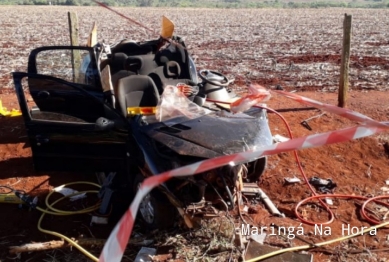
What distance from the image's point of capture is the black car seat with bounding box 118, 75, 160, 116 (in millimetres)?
6211

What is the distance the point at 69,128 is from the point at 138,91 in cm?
102

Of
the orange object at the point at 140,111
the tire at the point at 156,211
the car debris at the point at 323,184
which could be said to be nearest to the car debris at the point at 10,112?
the orange object at the point at 140,111

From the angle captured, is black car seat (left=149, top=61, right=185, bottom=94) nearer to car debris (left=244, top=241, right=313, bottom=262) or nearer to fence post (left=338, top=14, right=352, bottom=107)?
car debris (left=244, top=241, right=313, bottom=262)

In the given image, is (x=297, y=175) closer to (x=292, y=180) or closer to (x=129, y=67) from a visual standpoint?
(x=292, y=180)

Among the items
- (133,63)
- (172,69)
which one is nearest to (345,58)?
(172,69)

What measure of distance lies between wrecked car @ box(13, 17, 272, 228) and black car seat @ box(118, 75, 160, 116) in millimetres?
12

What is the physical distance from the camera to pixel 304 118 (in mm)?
8961

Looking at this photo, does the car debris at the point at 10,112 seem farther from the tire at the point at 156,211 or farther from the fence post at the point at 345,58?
the fence post at the point at 345,58

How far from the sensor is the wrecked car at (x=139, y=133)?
16.0 feet

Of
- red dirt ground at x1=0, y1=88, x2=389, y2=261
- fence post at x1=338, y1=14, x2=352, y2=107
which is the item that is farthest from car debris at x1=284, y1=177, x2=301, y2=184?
fence post at x1=338, y1=14, x2=352, y2=107

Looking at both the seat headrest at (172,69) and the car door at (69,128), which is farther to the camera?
the seat headrest at (172,69)

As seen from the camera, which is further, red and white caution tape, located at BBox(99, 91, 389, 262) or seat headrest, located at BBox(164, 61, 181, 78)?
seat headrest, located at BBox(164, 61, 181, 78)

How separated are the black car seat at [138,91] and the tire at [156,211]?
1147mm

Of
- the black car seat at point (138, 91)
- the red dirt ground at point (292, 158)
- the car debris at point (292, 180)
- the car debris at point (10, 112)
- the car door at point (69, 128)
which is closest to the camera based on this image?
the red dirt ground at point (292, 158)
